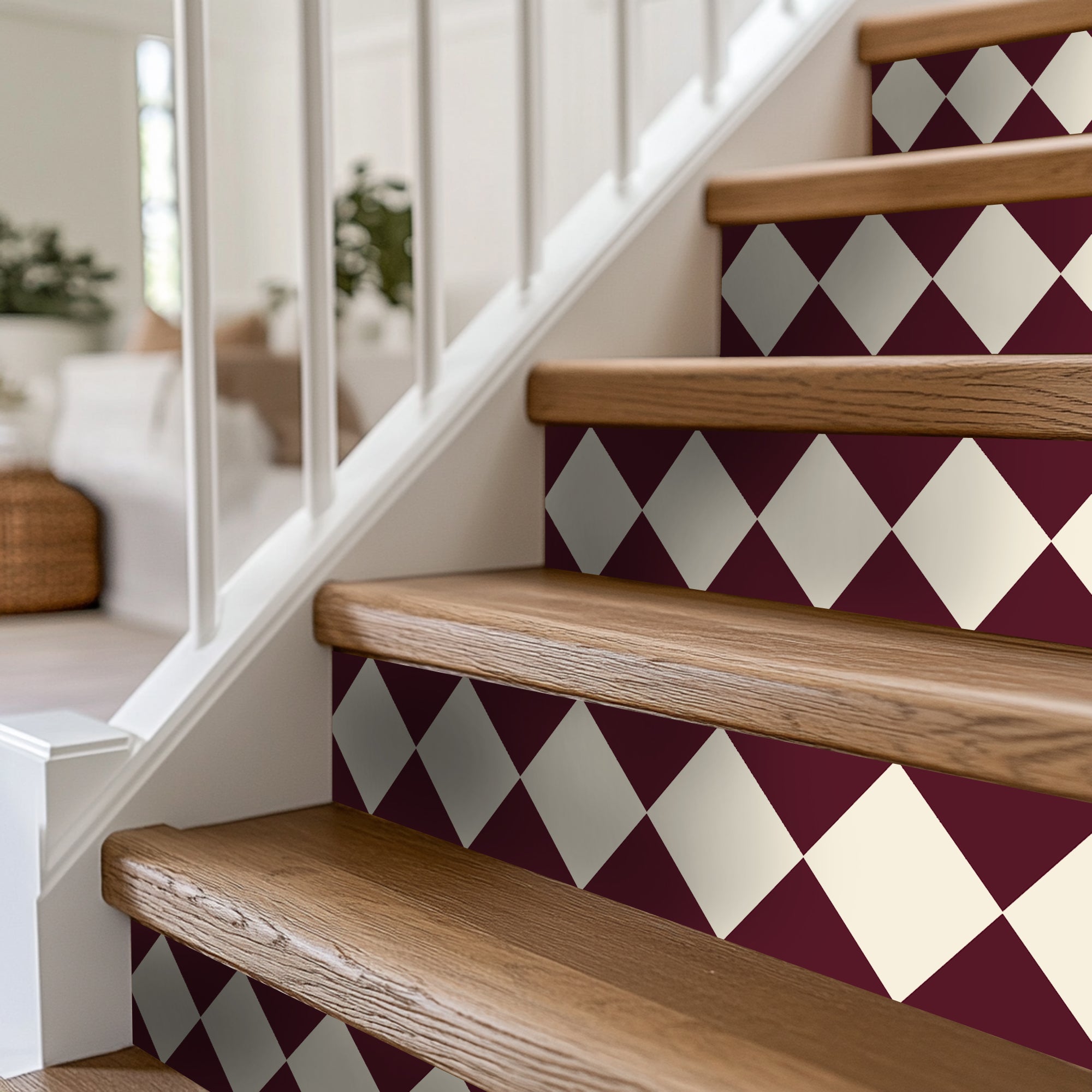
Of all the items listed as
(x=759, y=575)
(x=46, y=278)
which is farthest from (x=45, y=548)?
(x=46, y=278)

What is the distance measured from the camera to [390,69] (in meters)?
6.77

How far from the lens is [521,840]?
36.5 inches

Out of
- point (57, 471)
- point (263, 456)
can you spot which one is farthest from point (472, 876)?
point (57, 471)

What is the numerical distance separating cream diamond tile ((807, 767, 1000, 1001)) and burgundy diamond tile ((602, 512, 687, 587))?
1.10 feet

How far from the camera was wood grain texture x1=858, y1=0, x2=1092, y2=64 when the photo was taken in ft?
4.43

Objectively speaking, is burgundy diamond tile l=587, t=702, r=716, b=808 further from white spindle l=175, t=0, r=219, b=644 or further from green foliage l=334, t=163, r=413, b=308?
green foliage l=334, t=163, r=413, b=308

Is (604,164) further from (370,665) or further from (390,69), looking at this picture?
(370,665)

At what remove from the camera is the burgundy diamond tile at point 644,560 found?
1.06m

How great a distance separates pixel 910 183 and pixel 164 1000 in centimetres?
90

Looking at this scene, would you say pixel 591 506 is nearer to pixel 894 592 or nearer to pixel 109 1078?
pixel 894 592

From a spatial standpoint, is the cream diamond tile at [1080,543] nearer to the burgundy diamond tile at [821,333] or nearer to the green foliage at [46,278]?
the burgundy diamond tile at [821,333]

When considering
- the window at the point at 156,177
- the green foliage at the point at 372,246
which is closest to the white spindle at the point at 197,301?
the green foliage at the point at 372,246

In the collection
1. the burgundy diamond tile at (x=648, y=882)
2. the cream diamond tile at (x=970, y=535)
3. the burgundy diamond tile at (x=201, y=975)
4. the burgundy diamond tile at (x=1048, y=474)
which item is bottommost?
the burgundy diamond tile at (x=201, y=975)

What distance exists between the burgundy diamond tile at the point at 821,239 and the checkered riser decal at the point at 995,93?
0.31 m
